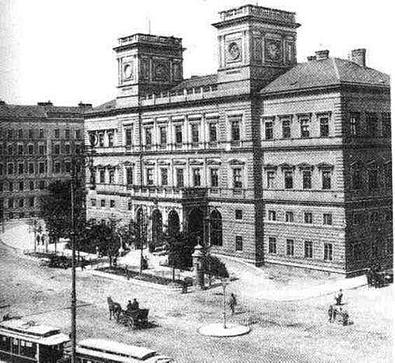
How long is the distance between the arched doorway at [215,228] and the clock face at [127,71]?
17045 millimetres

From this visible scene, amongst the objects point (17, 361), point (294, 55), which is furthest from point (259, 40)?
point (17, 361)

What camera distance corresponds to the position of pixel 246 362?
2497cm

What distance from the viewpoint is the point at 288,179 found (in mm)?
45219

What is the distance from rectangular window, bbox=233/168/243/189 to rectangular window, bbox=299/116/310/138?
640 centimetres

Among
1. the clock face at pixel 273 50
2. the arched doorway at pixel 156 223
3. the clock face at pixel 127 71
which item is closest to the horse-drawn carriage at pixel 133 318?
the arched doorway at pixel 156 223

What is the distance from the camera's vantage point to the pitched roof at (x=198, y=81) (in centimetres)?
5489

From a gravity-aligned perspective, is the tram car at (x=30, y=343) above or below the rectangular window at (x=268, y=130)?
below

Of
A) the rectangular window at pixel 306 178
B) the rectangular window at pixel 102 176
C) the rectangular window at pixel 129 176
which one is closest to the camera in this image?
the rectangular window at pixel 306 178

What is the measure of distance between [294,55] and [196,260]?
19.5 metres

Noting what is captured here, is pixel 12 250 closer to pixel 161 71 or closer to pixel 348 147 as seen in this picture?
pixel 161 71

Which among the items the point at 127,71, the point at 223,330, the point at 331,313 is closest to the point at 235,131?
the point at 127,71

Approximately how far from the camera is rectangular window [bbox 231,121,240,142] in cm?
4800

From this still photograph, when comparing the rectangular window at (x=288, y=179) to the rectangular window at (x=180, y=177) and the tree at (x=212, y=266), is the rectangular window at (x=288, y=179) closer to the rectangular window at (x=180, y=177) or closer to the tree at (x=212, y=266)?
the tree at (x=212, y=266)

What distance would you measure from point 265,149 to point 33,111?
44392 mm
